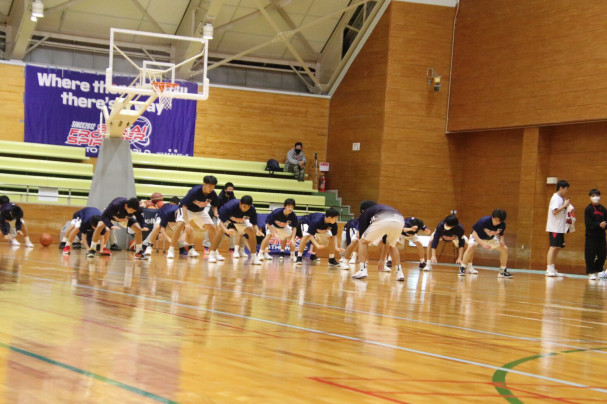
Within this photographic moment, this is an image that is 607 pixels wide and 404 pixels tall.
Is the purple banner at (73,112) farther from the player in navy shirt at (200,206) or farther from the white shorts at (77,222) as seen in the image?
the player in navy shirt at (200,206)

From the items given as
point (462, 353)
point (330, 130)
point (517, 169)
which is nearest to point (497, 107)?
point (517, 169)

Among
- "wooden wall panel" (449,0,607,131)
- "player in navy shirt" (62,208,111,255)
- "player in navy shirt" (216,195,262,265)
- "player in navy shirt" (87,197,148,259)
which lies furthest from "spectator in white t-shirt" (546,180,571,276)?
"player in navy shirt" (62,208,111,255)

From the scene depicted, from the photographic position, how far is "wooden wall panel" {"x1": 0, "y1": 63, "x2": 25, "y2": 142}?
2186 cm

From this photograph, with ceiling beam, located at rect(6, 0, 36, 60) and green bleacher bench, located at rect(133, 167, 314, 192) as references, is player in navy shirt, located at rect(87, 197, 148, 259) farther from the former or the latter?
ceiling beam, located at rect(6, 0, 36, 60)

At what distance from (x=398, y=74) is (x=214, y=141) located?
21.1 feet

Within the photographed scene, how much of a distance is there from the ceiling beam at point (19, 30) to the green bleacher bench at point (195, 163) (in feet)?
14.8

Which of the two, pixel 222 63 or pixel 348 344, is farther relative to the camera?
pixel 222 63

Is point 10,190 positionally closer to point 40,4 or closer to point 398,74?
point 40,4

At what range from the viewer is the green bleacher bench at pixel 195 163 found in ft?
72.7

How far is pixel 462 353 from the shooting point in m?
4.48

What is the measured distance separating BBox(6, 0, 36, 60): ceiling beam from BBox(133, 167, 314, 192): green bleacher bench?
4.85m

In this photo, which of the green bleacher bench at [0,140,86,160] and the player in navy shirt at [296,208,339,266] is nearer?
the player in navy shirt at [296,208,339,266]

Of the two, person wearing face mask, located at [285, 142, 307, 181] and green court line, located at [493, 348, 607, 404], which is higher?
person wearing face mask, located at [285, 142, 307, 181]

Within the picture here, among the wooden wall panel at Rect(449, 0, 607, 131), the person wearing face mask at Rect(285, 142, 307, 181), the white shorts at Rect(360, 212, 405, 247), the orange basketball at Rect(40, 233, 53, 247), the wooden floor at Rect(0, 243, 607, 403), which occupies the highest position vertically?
the wooden wall panel at Rect(449, 0, 607, 131)
